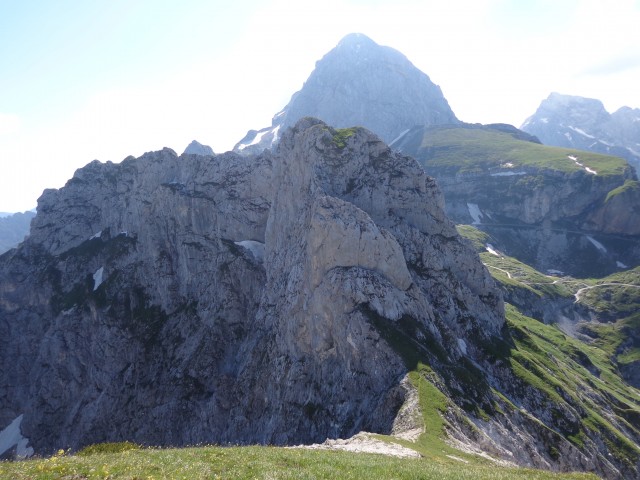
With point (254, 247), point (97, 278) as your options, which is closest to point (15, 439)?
point (97, 278)

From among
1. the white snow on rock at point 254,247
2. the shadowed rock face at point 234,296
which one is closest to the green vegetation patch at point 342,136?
the shadowed rock face at point 234,296

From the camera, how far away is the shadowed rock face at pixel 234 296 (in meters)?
75.7

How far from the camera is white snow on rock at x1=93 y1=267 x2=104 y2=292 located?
470 ft

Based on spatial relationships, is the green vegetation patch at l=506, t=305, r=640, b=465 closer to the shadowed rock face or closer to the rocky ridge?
the rocky ridge

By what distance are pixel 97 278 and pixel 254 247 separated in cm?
6306

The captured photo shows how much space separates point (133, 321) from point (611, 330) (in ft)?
540

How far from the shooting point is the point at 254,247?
120 meters

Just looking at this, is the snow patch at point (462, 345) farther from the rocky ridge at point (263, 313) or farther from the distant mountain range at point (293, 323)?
the rocky ridge at point (263, 313)

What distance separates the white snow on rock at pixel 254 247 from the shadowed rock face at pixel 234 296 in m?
0.51

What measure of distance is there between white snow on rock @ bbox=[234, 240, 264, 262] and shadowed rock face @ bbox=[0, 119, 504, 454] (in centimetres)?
51

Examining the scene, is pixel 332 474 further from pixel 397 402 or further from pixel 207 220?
pixel 207 220

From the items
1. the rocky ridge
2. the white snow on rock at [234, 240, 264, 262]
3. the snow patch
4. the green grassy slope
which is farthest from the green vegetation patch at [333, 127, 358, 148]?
the green grassy slope

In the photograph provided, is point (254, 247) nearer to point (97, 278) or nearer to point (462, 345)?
point (462, 345)

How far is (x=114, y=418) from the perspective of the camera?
108312 mm
